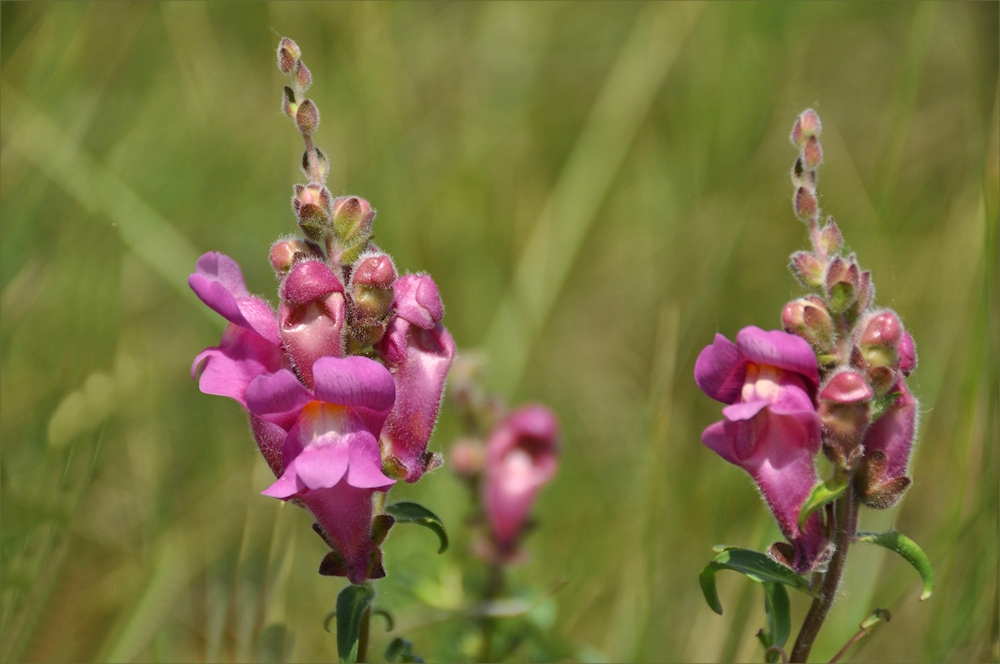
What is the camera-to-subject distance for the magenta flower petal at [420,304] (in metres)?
1.37

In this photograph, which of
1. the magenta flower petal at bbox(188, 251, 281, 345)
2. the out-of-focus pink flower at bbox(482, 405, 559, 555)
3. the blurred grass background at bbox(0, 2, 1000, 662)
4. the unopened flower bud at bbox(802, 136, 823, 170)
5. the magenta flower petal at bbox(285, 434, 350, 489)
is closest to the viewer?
the magenta flower petal at bbox(285, 434, 350, 489)

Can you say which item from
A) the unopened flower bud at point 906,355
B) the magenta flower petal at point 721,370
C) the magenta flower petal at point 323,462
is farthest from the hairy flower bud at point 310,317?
the unopened flower bud at point 906,355

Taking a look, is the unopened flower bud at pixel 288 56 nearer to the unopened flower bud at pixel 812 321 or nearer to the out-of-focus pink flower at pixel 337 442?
the out-of-focus pink flower at pixel 337 442

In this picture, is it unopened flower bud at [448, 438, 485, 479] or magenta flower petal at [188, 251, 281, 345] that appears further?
unopened flower bud at [448, 438, 485, 479]

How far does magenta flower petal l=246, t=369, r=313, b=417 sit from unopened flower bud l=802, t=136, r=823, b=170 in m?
0.86

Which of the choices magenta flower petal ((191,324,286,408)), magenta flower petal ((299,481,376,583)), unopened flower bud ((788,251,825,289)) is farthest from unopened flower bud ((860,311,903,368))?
magenta flower petal ((191,324,286,408))

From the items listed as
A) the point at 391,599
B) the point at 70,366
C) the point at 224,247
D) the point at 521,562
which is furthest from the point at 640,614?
the point at 224,247

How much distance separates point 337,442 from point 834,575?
0.79m

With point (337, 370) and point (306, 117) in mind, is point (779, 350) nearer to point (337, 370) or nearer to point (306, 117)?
point (337, 370)

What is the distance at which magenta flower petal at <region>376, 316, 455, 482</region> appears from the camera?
4.49 feet

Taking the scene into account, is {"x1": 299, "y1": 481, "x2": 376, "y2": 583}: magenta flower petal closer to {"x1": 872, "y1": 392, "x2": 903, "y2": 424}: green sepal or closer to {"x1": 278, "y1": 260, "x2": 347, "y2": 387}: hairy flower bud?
{"x1": 278, "y1": 260, "x2": 347, "y2": 387}: hairy flower bud

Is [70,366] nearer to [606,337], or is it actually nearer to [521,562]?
[521,562]

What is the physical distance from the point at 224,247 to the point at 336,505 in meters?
2.46

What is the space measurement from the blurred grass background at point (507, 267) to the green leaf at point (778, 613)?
0.25 metres
